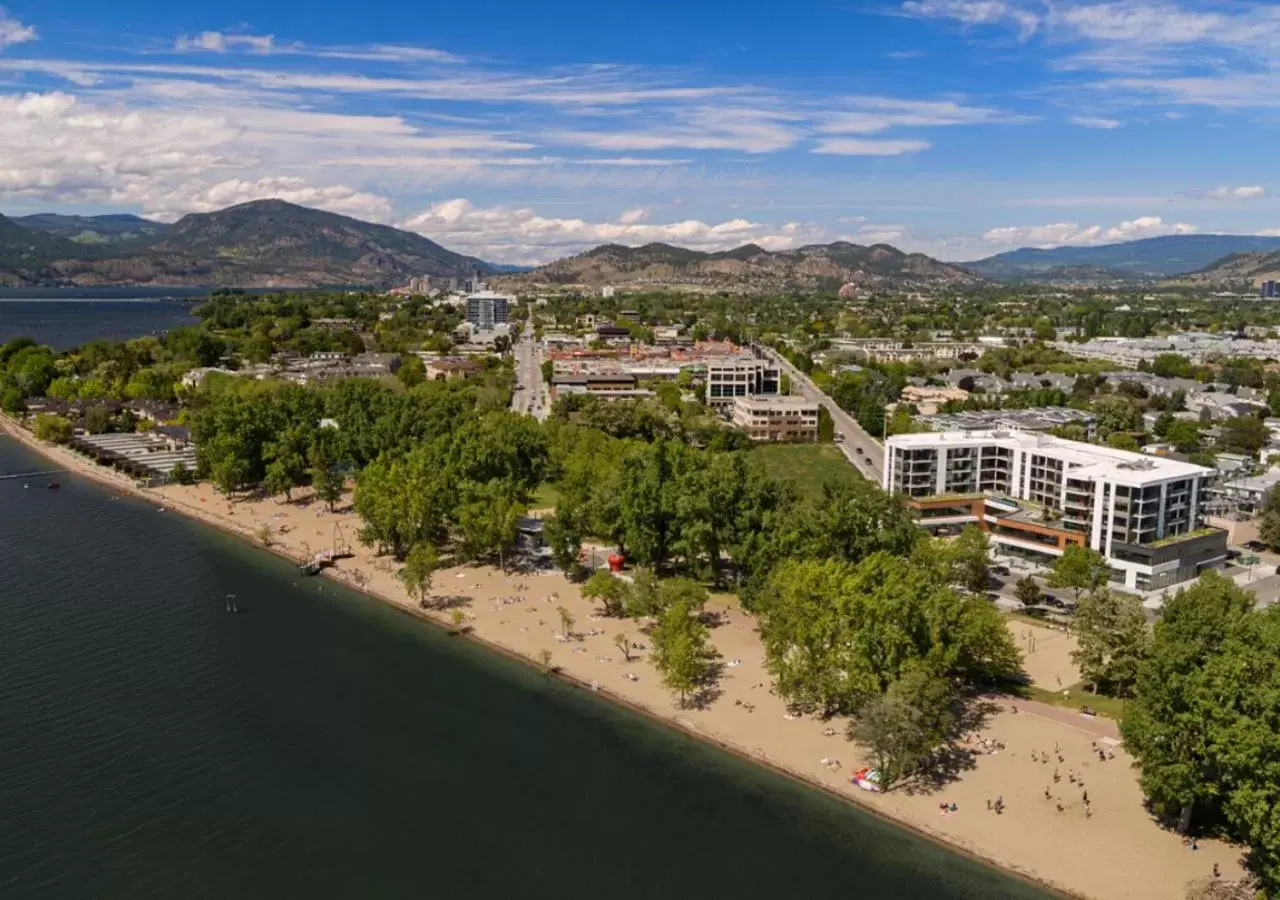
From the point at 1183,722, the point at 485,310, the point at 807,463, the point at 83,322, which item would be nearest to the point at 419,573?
the point at 1183,722

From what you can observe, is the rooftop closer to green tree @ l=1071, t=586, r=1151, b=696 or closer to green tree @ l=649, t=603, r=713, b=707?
green tree @ l=649, t=603, r=713, b=707

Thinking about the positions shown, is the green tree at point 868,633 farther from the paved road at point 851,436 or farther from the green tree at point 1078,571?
the paved road at point 851,436

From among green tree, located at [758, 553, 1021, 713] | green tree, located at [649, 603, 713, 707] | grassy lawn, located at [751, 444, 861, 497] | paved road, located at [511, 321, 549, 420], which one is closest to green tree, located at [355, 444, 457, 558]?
green tree, located at [649, 603, 713, 707]

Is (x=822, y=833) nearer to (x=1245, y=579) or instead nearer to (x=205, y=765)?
(x=205, y=765)

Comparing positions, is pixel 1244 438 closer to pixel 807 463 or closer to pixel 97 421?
pixel 807 463

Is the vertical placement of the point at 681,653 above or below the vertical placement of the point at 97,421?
below

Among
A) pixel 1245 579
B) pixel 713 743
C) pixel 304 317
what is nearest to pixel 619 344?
pixel 304 317
